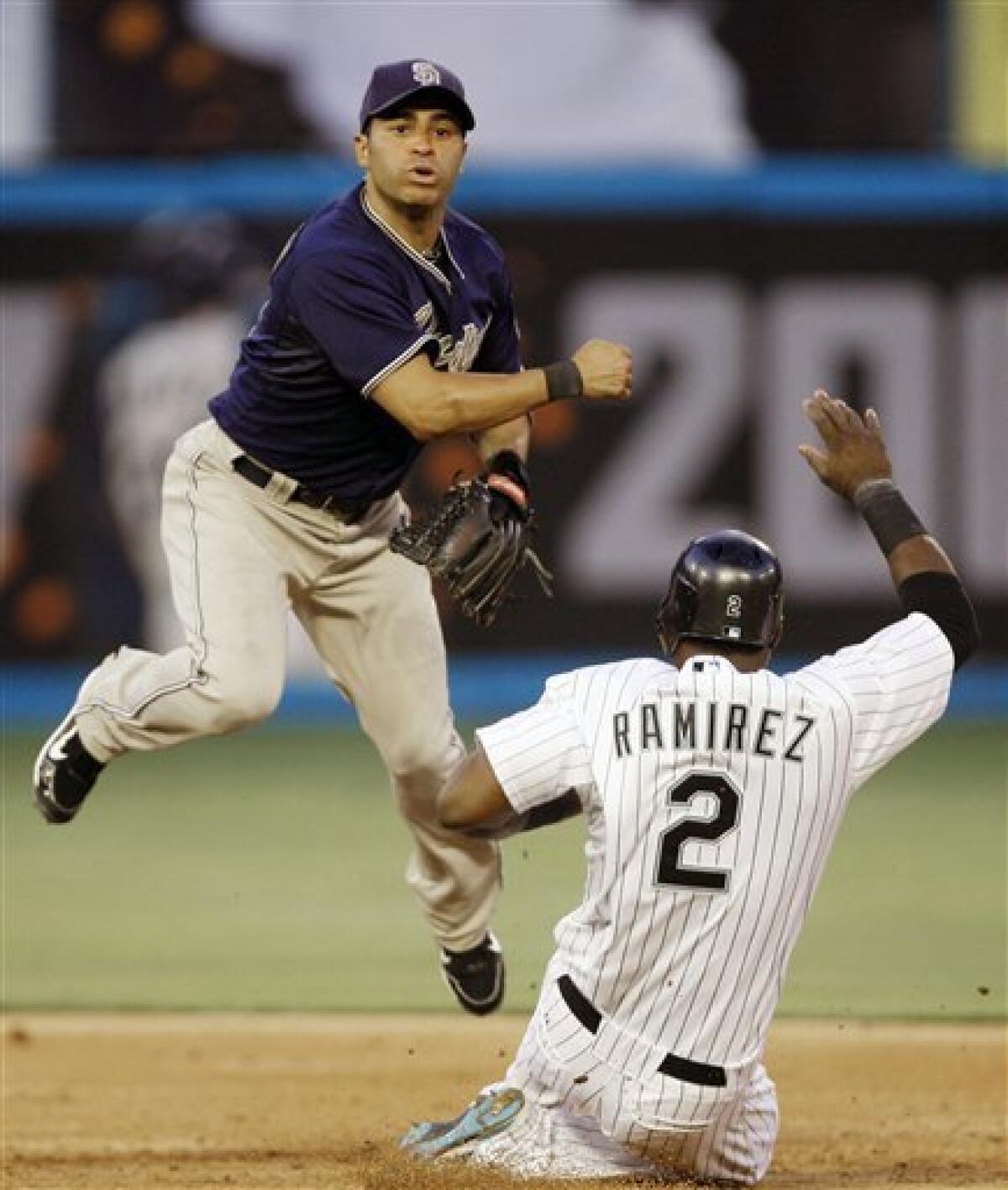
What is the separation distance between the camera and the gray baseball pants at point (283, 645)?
5570 millimetres

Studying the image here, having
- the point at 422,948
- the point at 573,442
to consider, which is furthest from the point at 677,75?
the point at 422,948

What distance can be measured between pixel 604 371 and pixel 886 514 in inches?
31.2

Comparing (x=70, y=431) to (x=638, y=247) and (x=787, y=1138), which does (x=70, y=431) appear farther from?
(x=787, y=1138)

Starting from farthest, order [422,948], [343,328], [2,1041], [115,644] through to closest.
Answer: [115,644] → [422,948] → [2,1041] → [343,328]

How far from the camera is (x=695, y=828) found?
4242 millimetres

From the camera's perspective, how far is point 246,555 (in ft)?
18.7

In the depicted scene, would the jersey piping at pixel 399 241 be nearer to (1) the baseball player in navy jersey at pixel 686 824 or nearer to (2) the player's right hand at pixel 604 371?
(2) the player's right hand at pixel 604 371

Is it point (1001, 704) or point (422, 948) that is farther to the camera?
point (1001, 704)

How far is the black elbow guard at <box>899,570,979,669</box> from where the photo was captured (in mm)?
4492

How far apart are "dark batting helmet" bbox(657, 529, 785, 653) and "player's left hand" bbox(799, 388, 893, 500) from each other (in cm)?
43

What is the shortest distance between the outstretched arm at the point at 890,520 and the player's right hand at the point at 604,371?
0.51 metres

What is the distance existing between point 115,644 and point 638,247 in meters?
3.20

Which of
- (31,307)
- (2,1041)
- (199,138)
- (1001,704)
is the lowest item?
(1001,704)

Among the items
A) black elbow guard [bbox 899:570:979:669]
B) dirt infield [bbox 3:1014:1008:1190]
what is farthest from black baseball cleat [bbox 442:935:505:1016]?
black elbow guard [bbox 899:570:979:669]
